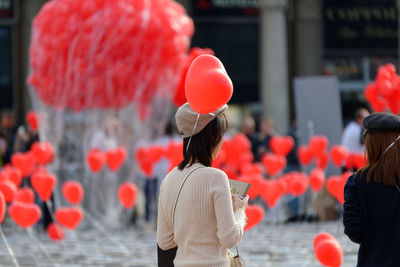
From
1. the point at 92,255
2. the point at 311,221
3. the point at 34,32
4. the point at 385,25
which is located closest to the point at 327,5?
the point at 385,25

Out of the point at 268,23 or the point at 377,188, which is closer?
the point at 377,188

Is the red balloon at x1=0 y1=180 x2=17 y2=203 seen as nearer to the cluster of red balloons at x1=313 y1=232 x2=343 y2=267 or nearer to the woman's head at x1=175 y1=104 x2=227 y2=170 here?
the cluster of red balloons at x1=313 y1=232 x2=343 y2=267

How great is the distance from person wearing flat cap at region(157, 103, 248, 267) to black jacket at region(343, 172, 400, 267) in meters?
0.48

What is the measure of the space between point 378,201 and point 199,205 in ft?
2.54

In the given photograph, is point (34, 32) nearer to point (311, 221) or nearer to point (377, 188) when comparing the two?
point (311, 221)

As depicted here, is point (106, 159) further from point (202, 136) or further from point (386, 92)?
point (202, 136)

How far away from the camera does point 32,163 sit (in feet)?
31.0

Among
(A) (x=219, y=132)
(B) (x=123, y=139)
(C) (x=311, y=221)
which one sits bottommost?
(C) (x=311, y=221)

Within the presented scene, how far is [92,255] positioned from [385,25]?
13.8 metres

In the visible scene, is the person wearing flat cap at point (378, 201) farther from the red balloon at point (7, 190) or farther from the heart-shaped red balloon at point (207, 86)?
the red balloon at point (7, 190)

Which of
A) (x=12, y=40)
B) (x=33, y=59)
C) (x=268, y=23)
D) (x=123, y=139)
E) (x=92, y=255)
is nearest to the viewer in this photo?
(x=92, y=255)

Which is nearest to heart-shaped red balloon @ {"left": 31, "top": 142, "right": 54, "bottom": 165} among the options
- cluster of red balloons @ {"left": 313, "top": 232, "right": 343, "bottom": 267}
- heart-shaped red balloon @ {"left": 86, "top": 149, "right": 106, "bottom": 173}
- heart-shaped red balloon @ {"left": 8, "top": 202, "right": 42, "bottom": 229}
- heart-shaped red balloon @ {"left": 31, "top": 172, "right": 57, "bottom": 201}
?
heart-shaped red balloon @ {"left": 86, "top": 149, "right": 106, "bottom": 173}

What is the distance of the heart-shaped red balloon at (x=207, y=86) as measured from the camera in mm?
3398

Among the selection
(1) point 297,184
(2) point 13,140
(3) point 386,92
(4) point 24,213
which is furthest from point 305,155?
(4) point 24,213
